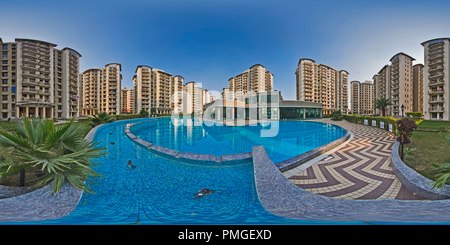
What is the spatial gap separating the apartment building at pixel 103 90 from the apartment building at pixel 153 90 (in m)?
6.00

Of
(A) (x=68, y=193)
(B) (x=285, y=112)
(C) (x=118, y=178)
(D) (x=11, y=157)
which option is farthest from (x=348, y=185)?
(B) (x=285, y=112)

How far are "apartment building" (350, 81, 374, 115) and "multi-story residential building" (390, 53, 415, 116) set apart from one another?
144ft

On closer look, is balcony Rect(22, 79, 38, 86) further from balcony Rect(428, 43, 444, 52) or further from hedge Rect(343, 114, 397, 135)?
balcony Rect(428, 43, 444, 52)

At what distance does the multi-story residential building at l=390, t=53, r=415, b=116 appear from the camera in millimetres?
37688

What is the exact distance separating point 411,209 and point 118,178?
5.76 m

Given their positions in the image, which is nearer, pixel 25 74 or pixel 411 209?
pixel 411 209

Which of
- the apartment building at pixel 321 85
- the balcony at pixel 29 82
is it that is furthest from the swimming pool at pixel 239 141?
the apartment building at pixel 321 85

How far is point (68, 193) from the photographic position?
7.49 ft

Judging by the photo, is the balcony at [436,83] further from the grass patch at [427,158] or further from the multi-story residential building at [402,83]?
the grass patch at [427,158]

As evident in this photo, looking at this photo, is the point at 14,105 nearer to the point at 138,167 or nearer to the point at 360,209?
the point at 138,167

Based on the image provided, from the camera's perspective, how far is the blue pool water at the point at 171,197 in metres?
1.94

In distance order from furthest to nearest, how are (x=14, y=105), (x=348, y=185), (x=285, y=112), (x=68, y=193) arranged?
(x=285, y=112)
(x=14, y=105)
(x=348, y=185)
(x=68, y=193)

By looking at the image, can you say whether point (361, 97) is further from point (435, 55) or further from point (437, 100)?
point (437, 100)
